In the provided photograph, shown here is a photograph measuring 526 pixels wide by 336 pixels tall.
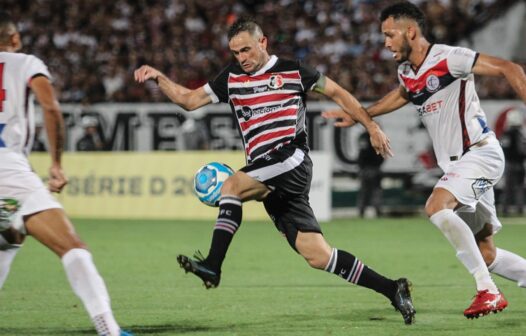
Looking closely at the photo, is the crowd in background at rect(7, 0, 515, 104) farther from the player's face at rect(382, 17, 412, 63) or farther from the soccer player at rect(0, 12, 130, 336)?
the soccer player at rect(0, 12, 130, 336)

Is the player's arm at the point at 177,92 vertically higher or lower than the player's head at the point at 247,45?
lower

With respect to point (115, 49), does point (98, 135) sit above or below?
below

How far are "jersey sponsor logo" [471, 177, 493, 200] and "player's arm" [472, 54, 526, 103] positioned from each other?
2.49 ft

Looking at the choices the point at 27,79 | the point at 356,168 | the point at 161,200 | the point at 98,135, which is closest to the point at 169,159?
the point at 161,200

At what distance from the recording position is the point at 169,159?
2016 cm

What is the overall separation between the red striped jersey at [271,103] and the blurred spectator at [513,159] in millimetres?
14454

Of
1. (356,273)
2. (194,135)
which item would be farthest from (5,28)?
(194,135)

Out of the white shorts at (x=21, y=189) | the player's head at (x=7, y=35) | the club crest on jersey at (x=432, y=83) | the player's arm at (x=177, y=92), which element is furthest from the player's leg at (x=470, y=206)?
the player's head at (x=7, y=35)

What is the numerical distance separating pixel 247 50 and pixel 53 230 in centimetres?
234

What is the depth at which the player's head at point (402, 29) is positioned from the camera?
793 cm

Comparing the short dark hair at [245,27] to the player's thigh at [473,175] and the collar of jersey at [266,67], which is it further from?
the player's thigh at [473,175]

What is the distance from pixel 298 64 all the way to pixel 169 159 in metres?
12.5

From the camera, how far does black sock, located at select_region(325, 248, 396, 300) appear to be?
7785mm

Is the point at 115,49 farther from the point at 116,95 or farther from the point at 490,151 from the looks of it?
the point at 490,151
